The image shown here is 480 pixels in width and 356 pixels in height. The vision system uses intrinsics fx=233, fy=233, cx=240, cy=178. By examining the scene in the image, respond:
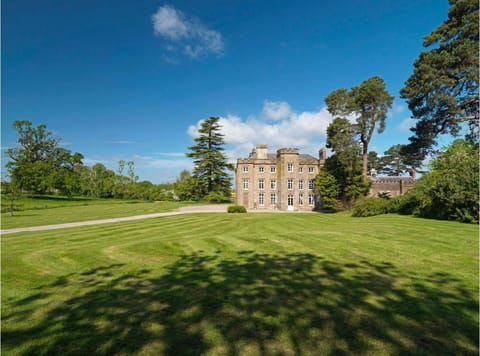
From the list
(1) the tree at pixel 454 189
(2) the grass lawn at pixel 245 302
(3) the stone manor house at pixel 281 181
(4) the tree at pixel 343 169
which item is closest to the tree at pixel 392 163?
(3) the stone manor house at pixel 281 181

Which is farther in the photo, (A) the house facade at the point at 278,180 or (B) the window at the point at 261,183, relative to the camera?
(B) the window at the point at 261,183

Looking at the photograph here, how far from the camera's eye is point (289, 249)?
27.2 feet

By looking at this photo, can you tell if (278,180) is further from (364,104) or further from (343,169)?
(364,104)

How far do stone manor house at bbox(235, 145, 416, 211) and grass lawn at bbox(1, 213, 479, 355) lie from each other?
3165 cm

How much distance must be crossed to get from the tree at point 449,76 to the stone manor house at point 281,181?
1683cm

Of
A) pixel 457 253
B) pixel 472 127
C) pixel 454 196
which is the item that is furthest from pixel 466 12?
pixel 457 253

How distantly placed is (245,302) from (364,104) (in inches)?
1255

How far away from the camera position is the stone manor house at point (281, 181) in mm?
39153

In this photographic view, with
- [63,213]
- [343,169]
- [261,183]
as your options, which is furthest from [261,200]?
[63,213]

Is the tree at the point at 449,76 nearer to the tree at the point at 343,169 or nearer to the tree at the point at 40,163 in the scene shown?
the tree at the point at 343,169

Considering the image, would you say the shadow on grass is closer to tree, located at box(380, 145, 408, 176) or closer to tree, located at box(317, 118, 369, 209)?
tree, located at box(317, 118, 369, 209)

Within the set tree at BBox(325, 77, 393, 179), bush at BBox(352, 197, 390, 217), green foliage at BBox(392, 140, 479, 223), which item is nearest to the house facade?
tree at BBox(325, 77, 393, 179)

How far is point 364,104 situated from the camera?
29516 millimetres

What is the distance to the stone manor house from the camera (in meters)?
39.2
